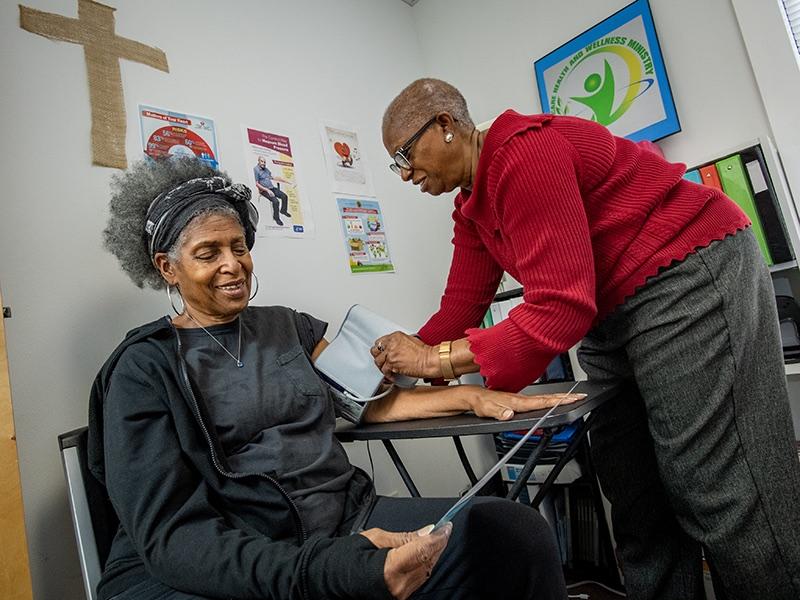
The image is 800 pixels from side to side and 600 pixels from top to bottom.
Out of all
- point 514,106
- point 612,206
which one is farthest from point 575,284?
point 514,106

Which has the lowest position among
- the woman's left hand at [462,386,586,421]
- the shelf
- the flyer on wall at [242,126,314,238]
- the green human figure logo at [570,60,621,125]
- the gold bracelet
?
the woman's left hand at [462,386,586,421]

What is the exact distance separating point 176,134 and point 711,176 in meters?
1.79

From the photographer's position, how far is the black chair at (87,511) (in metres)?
0.96

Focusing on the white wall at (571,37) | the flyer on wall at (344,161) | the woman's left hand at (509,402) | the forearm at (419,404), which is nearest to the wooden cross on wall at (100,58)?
the flyer on wall at (344,161)

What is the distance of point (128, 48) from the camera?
5.12 ft

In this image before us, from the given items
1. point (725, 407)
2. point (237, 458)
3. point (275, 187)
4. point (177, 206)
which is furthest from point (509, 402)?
point (275, 187)

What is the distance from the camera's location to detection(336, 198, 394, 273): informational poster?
2.07 meters

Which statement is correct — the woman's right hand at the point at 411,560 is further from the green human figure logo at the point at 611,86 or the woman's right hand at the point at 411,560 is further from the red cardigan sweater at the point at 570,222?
the green human figure logo at the point at 611,86

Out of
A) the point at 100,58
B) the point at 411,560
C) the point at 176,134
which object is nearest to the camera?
the point at 411,560

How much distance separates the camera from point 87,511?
0.98 m

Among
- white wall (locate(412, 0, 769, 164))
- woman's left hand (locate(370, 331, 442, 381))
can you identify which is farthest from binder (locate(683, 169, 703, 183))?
woman's left hand (locate(370, 331, 442, 381))

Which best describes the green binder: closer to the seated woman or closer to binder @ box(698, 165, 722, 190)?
binder @ box(698, 165, 722, 190)

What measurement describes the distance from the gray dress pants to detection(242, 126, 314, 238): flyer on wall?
1.19m

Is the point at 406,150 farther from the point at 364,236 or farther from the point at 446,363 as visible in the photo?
the point at 364,236
